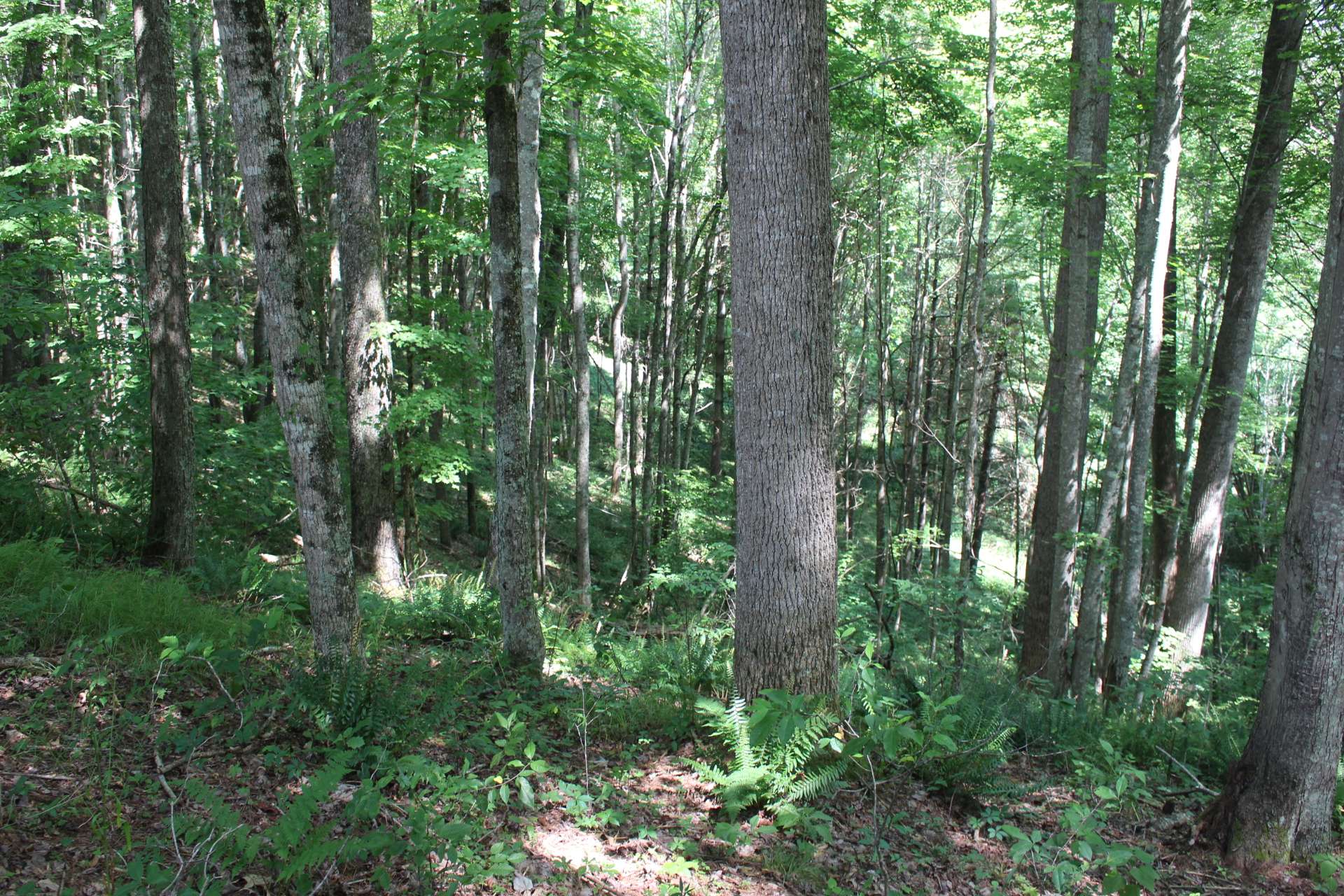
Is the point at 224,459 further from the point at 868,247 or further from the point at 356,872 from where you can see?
the point at 868,247

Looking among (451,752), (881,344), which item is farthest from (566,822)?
(881,344)

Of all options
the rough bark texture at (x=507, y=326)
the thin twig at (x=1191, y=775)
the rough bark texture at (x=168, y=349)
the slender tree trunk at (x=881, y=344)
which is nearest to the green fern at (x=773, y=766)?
the rough bark texture at (x=507, y=326)

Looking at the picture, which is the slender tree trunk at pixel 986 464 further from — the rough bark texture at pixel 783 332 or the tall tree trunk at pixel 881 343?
the rough bark texture at pixel 783 332

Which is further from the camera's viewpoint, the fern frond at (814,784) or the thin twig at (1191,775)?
the thin twig at (1191,775)

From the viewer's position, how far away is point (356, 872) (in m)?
3.22

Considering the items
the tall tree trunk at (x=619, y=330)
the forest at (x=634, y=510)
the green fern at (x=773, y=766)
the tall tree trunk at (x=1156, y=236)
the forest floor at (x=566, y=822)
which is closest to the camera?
the forest floor at (x=566, y=822)

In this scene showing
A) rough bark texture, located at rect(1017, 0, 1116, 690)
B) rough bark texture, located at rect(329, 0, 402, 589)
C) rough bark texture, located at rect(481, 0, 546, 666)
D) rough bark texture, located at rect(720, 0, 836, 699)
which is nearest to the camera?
rough bark texture, located at rect(720, 0, 836, 699)

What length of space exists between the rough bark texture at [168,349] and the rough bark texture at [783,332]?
6.19 m

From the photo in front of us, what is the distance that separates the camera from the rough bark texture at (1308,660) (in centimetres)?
427

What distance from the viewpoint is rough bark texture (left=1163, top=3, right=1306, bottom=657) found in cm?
1052

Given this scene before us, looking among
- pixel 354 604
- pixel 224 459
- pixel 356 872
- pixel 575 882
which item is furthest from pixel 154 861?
pixel 224 459

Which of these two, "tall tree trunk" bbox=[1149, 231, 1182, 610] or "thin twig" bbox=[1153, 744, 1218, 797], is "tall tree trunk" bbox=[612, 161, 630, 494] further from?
"thin twig" bbox=[1153, 744, 1218, 797]

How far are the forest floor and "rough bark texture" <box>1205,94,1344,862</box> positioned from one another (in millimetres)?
289

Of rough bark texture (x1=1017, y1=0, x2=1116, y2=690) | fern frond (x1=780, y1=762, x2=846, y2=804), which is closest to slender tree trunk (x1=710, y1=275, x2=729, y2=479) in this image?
rough bark texture (x1=1017, y1=0, x2=1116, y2=690)
